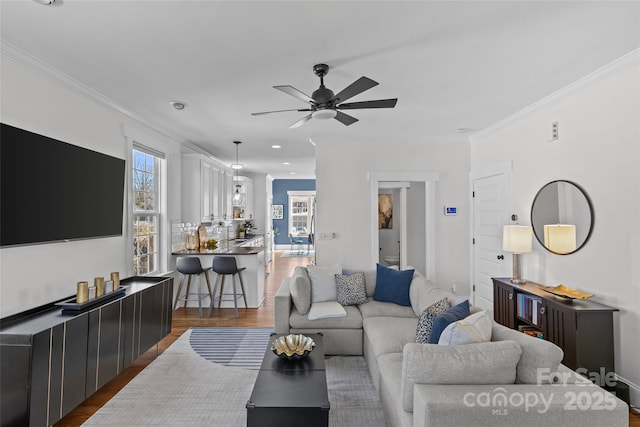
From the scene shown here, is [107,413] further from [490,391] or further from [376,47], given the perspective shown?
[376,47]

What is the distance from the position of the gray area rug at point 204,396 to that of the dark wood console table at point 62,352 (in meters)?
0.24

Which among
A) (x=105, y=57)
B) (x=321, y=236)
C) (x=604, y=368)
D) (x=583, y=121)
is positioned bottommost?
(x=604, y=368)

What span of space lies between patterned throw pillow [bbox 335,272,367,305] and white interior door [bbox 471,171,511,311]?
82.3 inches

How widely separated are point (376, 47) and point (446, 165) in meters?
3.65

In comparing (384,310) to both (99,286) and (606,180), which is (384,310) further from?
(99,286)

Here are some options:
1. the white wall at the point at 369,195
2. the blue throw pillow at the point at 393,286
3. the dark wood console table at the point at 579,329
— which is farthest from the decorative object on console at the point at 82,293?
the dark wood console table at the point at 579,329

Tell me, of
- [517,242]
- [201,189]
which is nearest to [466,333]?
[517,242]

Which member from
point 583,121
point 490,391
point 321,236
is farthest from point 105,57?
point 583,121

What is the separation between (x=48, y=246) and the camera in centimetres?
292

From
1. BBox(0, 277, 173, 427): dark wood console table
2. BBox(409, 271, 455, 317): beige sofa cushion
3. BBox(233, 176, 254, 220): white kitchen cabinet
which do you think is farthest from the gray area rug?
BBox(233, 176, 254, 220): white kitchen cabinet

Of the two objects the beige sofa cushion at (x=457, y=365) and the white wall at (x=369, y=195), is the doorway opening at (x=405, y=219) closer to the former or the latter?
the white wall at (x=369, y=195)

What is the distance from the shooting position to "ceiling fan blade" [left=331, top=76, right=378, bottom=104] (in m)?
2.33

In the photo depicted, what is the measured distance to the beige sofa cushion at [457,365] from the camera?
5.75 feet

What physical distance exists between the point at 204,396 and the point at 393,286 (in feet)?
7.18
